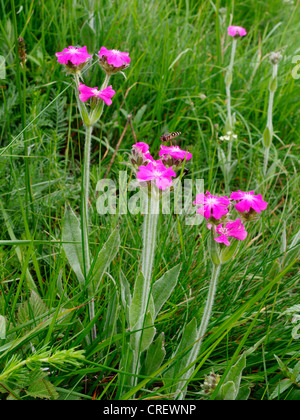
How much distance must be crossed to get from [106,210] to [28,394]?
2.31ft

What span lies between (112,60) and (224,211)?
0.46 meters

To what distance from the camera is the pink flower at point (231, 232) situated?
0.90m

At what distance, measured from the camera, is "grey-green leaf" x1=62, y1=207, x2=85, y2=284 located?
1.15 metres

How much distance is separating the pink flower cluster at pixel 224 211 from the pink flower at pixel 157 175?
0.11 metres

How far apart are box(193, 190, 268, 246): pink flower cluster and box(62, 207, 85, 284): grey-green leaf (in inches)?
15.7

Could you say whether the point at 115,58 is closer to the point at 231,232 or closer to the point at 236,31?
the point at 231,232

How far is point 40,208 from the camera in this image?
150cm

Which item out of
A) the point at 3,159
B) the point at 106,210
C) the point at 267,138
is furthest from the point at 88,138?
the point at 267,138

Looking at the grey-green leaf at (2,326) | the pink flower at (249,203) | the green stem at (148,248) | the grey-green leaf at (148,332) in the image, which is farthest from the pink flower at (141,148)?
the grey-green leaf at (2,326)

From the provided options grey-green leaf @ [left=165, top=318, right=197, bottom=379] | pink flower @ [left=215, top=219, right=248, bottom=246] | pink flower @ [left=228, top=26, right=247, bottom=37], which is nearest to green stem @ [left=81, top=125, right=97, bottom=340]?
grey-green leaf @ [left=165, top=318, right=197, bottom=379]

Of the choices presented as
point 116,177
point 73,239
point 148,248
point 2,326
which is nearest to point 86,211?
point 73,239

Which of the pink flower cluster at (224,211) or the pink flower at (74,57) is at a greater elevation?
the pink flower at (74,57)

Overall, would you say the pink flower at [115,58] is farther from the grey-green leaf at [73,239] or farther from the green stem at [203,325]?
the green stem at [203,325]
